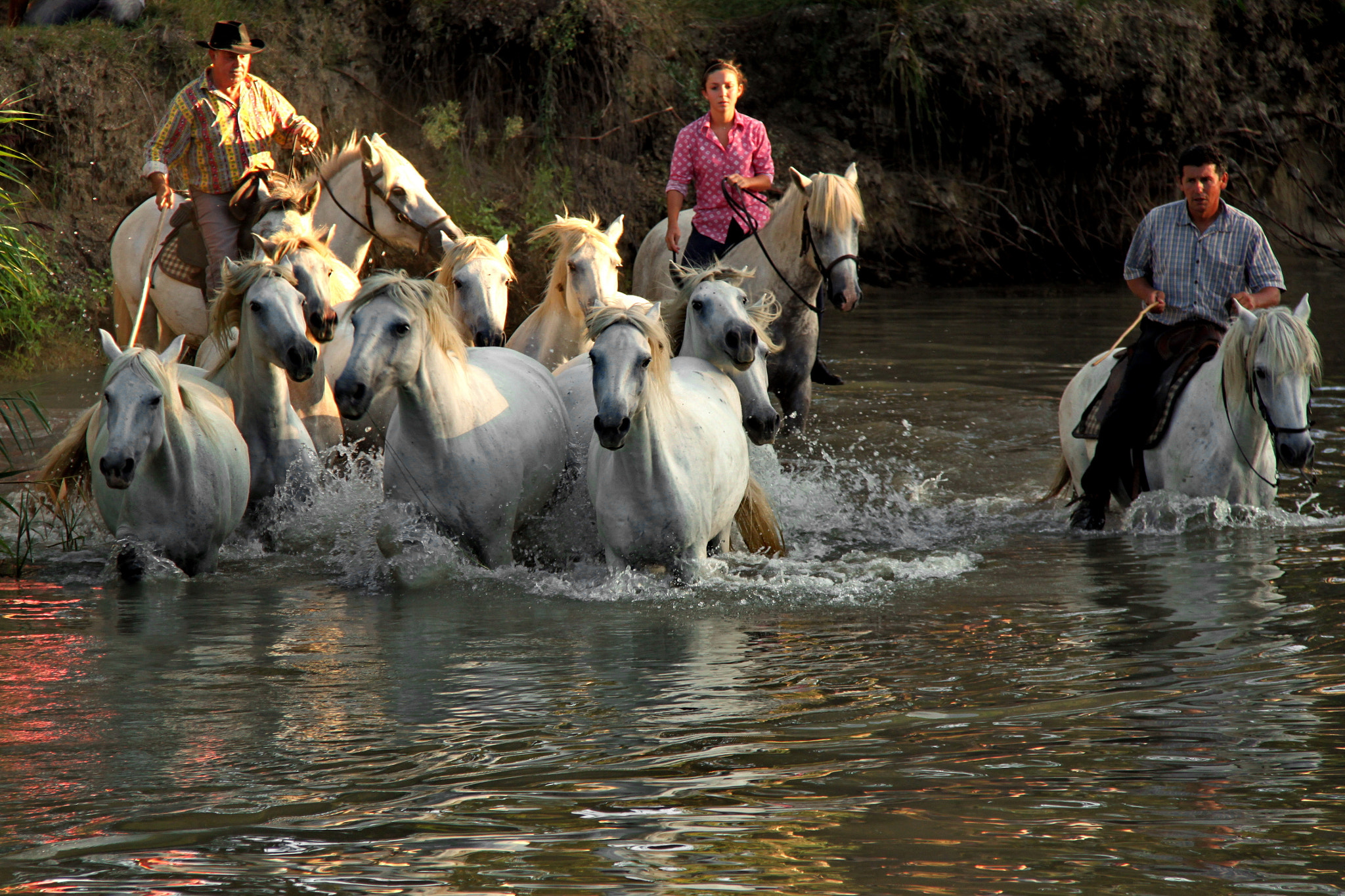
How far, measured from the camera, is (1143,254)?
275 inches

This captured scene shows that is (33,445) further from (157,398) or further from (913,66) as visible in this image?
(913,66)

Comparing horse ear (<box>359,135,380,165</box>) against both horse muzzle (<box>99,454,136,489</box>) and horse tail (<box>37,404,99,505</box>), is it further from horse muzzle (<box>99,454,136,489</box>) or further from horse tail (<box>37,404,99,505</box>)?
horse muzzle (<box>99,454,136,489</box>)

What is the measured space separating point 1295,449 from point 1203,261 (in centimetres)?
114

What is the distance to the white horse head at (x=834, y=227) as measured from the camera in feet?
26.7

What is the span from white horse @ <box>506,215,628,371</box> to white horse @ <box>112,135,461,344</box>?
3.94 ft

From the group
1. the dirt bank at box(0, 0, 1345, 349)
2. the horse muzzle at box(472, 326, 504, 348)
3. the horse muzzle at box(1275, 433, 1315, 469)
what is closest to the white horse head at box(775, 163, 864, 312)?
the horse muzzle at box(472, 326, 504, 348)

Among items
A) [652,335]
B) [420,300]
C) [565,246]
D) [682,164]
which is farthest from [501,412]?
[682,164]

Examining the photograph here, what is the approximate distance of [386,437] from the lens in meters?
5.88

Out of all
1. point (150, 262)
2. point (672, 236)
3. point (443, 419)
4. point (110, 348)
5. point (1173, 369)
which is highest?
point (672, 236)

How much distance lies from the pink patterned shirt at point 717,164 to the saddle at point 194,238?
97.8 inches

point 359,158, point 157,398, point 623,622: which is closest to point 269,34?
point 359,158

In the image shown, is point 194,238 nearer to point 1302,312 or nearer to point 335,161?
point 335,161

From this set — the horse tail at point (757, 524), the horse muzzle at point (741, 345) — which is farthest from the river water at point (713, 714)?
the horse muzzle at point (741, 345)

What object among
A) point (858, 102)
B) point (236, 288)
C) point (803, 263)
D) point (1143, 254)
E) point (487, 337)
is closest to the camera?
point (236, 288)
